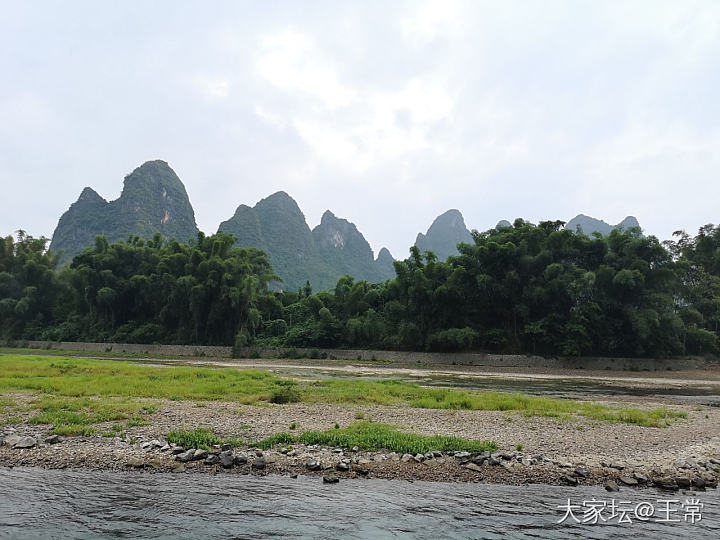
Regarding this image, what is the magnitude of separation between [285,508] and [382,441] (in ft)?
12.5

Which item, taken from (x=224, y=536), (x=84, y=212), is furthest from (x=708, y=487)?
(x=84, y=212)

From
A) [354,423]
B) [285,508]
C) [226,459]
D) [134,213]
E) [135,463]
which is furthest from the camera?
[134,213]

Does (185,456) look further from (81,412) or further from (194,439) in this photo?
(81,412)

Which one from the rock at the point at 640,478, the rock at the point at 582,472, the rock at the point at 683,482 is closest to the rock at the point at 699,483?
the rock at the point at 683,482

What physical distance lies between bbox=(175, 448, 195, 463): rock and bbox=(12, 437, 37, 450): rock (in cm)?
379

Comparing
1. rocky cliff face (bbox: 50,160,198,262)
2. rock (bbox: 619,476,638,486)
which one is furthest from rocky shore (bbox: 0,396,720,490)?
rocky cliff face (bbox: 50,160,198,262)

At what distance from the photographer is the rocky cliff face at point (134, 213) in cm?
13039

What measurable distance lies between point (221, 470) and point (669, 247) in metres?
67.3

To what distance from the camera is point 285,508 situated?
7.29 meters

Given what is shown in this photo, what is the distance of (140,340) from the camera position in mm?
59375

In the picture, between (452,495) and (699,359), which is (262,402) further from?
(699,359)

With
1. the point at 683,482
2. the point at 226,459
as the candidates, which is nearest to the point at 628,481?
the point at 683,482

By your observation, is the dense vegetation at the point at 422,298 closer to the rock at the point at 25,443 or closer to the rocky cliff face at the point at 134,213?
the rock at the point at 25,443

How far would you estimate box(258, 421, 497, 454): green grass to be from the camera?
1033 centimetres
